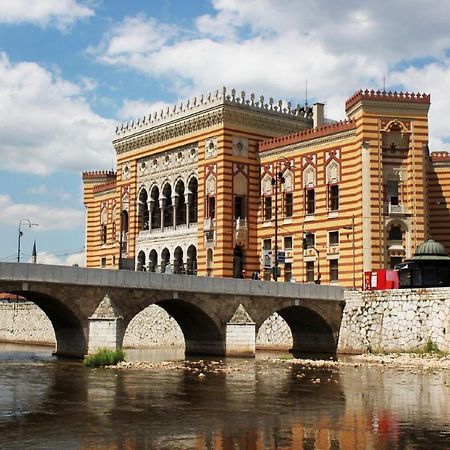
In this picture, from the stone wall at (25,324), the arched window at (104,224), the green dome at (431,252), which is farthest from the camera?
the arched window at (104,224)

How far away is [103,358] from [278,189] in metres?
28.2

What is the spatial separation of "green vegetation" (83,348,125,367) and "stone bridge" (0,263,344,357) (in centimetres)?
126

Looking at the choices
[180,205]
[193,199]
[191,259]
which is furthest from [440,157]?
[180,205]

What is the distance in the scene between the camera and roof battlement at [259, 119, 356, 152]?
61.0 m

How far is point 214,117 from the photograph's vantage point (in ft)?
219

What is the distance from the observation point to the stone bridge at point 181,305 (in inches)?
1741

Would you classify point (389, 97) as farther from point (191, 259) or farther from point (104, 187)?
point (104, 187)

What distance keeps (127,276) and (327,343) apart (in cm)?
1768

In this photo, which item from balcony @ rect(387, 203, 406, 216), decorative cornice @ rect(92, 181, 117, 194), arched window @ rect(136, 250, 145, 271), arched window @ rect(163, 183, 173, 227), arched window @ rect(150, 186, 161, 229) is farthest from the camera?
decorative cornice @ rect(92, 181, 117, 194)

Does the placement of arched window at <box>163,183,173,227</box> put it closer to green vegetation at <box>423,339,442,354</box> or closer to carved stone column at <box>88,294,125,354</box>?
carved stone column at <box>88,294,125,354</box>

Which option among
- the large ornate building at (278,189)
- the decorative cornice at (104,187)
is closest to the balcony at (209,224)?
the large ornate building at (278,189)

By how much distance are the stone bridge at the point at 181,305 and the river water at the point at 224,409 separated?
4.52m

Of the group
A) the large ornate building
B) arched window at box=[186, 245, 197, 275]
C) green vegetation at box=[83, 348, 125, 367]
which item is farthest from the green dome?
arched window at box=[186, 245, 197, 275]

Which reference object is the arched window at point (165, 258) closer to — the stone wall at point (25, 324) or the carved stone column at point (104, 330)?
the stone wall at point (25, 324)
